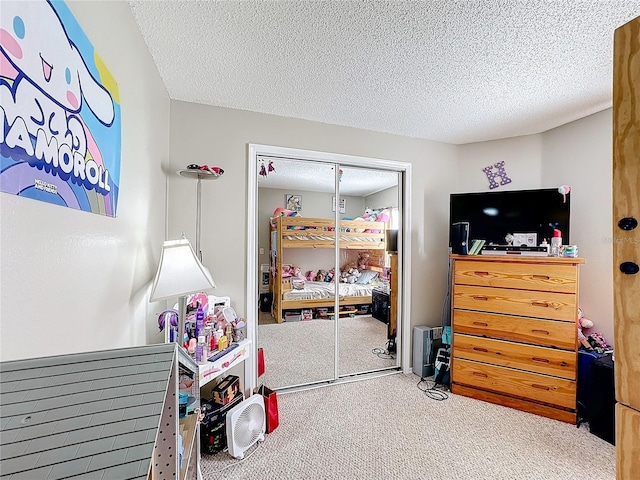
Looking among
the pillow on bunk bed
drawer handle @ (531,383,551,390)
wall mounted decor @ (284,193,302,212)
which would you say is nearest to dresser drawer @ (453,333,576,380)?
drawer handle @ (531,383,551,390)

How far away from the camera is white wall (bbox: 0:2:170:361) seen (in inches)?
24.3

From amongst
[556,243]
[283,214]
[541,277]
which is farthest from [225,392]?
[556,243]

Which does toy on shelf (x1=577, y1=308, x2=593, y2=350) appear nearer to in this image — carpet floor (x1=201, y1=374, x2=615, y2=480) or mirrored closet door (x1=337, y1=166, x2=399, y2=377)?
carpet floor (x1=201, y1=374, x2=615, y2=480)

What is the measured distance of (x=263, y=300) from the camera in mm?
2479

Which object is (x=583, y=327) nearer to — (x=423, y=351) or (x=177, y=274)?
(x=423, y=351)

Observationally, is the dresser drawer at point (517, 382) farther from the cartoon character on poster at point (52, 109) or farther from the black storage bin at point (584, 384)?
the cartoon character on poster at point (52, 109)

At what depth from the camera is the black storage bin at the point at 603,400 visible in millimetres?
1811

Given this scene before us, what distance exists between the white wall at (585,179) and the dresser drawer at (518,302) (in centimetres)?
46

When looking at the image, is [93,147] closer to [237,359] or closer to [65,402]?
[65,402]

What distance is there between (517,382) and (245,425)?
2085 millimetres

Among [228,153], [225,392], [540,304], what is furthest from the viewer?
[228,153]

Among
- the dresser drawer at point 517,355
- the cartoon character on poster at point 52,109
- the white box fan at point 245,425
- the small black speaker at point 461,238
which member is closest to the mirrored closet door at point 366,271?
the small black speaker at point 461,238

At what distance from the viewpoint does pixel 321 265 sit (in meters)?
2.68

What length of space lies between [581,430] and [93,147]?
10.7ft
